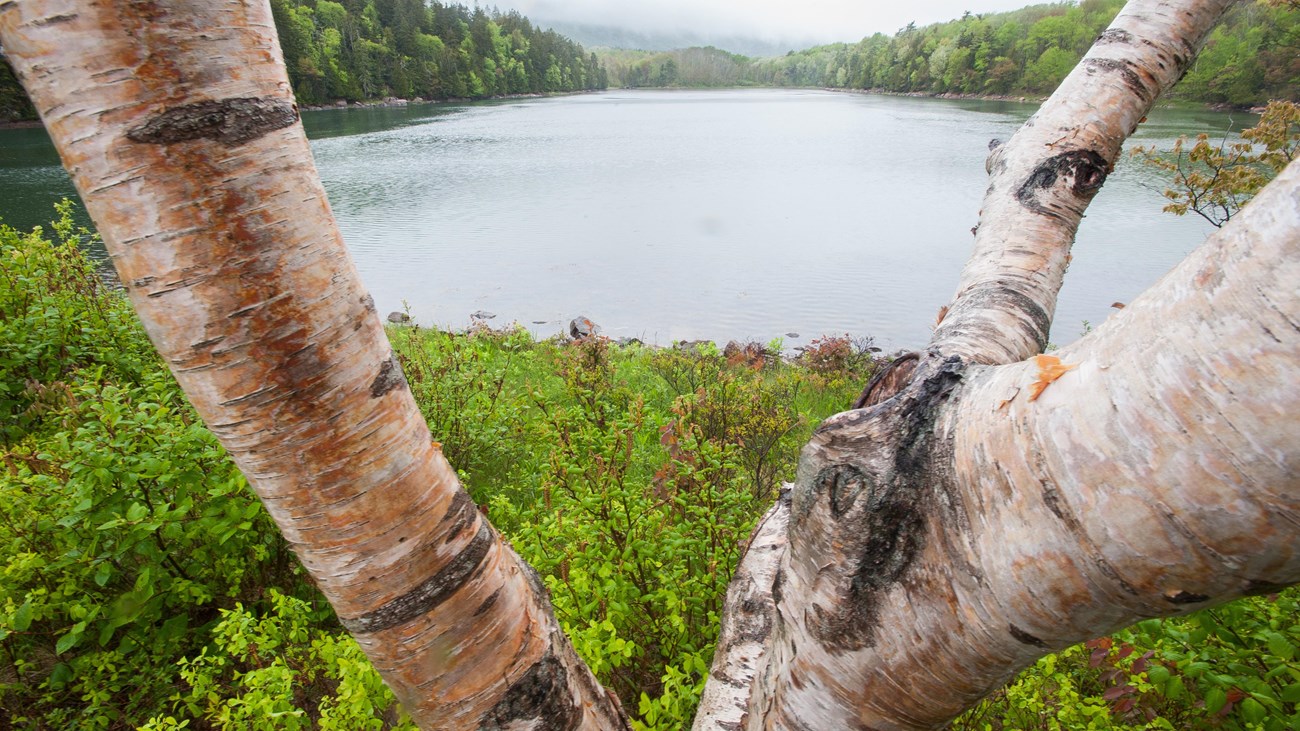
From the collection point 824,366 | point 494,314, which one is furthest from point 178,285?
point 494,314

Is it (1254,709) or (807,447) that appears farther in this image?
(1254,709)

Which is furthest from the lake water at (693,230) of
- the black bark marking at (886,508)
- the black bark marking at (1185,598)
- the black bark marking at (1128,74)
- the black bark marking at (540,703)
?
the black bark marking at (1185,598)

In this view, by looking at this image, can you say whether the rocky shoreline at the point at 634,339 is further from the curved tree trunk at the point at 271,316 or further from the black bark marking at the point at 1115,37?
the curved tree trunk at the point at 271,316

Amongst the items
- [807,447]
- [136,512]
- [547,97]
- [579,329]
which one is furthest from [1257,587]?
[547,97]

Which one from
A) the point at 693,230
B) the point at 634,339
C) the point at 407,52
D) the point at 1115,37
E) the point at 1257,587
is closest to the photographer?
the point at 1257,587

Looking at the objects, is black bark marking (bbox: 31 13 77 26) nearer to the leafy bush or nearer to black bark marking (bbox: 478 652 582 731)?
black bark marking (bbox: 478 652 582 731)

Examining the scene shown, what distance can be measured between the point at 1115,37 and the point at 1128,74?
5.7 inches

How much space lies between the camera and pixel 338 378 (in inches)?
38.4

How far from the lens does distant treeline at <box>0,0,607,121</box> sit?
219ft

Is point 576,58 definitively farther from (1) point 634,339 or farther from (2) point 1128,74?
(2) point 1128,74

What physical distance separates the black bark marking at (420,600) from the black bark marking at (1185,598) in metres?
1.06

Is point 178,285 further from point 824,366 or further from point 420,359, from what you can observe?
point 824,366

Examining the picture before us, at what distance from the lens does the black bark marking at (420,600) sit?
1.16m

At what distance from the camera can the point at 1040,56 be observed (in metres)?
66.5
